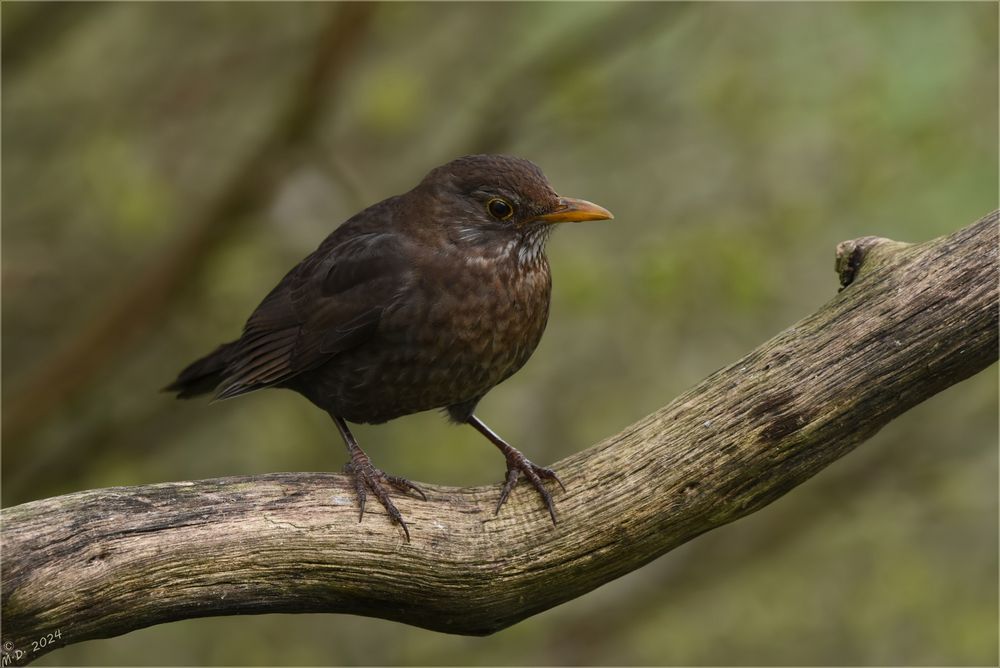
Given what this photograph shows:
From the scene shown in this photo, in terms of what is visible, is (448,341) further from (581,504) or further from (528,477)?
(581,504)

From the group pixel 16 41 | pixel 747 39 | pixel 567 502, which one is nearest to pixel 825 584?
pixel 747 39

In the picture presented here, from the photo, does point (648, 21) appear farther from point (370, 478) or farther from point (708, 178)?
point (370, 478)

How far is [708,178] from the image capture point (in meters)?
7.32

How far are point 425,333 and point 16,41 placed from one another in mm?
3239

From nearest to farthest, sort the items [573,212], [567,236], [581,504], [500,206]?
[581,504], [573,212], [500,206], [567,236]

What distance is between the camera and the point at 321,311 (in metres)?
4.69

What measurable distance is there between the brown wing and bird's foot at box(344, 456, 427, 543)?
22.5 inches

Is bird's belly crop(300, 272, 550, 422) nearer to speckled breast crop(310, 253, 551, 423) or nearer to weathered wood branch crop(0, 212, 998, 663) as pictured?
speckled breast crop(310, 253, 551, 423)

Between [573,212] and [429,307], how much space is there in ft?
2.15

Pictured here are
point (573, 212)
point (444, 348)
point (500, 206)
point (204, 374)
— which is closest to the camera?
point (444, 348)

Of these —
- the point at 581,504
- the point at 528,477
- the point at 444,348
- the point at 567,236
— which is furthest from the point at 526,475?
the point at 567,236

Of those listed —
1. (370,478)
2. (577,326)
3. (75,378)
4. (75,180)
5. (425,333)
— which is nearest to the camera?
(370,478)

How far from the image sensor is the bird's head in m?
4.54

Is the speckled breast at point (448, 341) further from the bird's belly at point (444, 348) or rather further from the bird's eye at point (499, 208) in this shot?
the bird's eye at point (499, 208)
